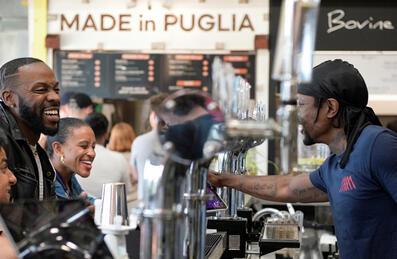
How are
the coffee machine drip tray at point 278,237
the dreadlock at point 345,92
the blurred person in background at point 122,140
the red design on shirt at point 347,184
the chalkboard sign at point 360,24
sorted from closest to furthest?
the red design on shirt at point 347,184 → the dreadlock at point 345,92 → the coffee machine drip tray at point 278,237 → the blurred person in background at point 122,140 → the chalkboard sign at point 360,24

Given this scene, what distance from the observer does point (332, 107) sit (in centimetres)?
247

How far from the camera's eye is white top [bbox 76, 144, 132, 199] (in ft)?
14.4

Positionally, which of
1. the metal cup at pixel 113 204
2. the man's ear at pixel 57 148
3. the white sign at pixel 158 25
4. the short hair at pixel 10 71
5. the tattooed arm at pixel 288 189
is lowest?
the tattooed arm at pixel 288 189

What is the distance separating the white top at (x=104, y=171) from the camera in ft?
14.4

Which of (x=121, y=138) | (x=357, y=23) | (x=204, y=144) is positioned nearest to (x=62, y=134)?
(x=121, y=138)

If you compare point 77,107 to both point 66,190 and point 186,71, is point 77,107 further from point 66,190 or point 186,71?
point 66,190

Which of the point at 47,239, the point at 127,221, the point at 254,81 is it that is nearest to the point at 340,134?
the point at 127,221

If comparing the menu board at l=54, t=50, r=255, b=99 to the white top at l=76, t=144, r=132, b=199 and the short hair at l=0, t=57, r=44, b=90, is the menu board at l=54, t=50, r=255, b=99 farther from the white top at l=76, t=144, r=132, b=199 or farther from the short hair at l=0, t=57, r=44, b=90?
the short hair at l=0, t=57, r=44, b=90

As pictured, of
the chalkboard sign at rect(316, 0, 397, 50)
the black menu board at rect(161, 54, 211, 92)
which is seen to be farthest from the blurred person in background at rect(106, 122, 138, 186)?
the chalkboard sign at rect(316, 0, 397, 50)

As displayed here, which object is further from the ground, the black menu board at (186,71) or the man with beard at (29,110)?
the black menu board at (186,71)

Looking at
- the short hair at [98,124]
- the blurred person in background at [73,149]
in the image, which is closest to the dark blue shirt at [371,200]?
the blurred person in background at [73,149]

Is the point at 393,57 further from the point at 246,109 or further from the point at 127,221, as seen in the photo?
the point at 127,221

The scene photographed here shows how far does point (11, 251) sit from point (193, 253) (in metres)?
0.54

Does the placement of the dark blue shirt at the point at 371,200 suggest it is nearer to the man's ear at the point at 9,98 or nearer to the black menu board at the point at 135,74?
the man's ear at the point at 9,98
